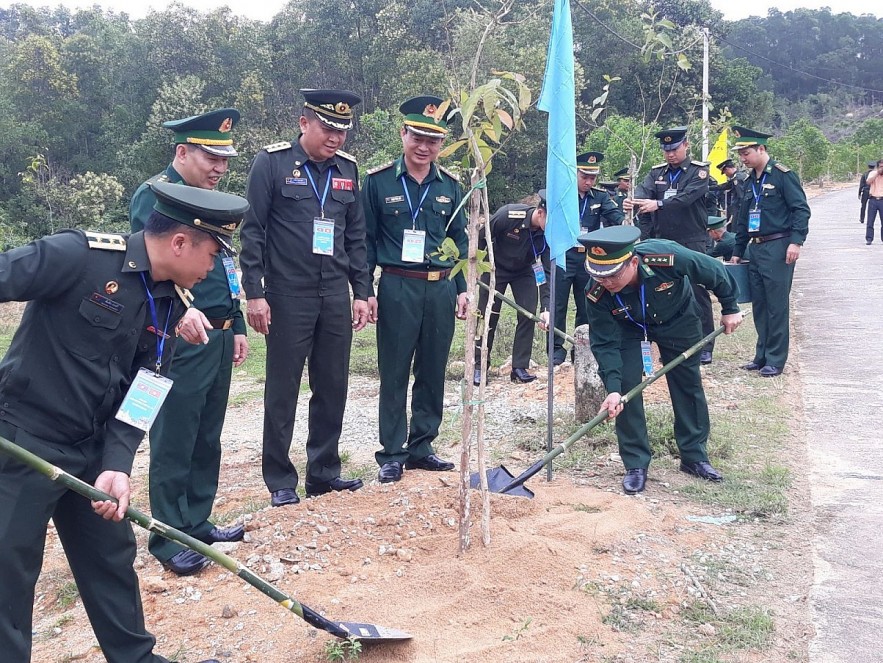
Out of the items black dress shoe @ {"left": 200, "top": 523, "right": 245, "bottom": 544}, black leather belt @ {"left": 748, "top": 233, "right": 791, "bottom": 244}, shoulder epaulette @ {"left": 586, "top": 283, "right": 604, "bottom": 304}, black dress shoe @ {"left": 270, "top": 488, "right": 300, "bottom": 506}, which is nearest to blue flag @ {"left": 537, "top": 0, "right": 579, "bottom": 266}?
shoulder epaulette @ {"left": 586, "top": 283, "right": 604, "bottom": 304}

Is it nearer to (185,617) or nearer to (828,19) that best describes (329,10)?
(185,617)

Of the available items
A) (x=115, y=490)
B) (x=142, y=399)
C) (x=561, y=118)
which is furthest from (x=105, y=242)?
(x=561, y=118)

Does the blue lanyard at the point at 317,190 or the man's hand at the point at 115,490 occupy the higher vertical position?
the blue lanyard at the point at 317,190

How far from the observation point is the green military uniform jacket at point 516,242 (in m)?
8.15

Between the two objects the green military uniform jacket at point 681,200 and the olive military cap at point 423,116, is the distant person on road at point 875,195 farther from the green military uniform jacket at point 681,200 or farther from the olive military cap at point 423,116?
the olive military cap at point 423,116

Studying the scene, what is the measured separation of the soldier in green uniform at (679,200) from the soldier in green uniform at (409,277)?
3.53 meters

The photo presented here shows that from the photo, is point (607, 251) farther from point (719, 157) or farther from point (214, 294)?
point (719, 157)

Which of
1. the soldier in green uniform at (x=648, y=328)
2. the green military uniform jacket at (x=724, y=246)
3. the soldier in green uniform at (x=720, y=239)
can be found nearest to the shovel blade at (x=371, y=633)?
the soldier in green uniform at (x=648, y=328)

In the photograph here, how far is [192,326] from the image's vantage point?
123 inches

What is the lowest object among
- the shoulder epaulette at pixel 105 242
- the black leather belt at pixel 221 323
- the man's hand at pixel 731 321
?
the man's hand at pixel 731 321

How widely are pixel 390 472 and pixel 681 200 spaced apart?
4.50 m

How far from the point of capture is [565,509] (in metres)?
4.79

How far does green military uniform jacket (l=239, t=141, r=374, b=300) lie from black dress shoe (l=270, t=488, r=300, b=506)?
1141 millimetres

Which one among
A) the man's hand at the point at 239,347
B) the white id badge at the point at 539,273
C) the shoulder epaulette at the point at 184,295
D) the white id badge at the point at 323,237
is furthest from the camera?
the white id badge at the point at 539,273
